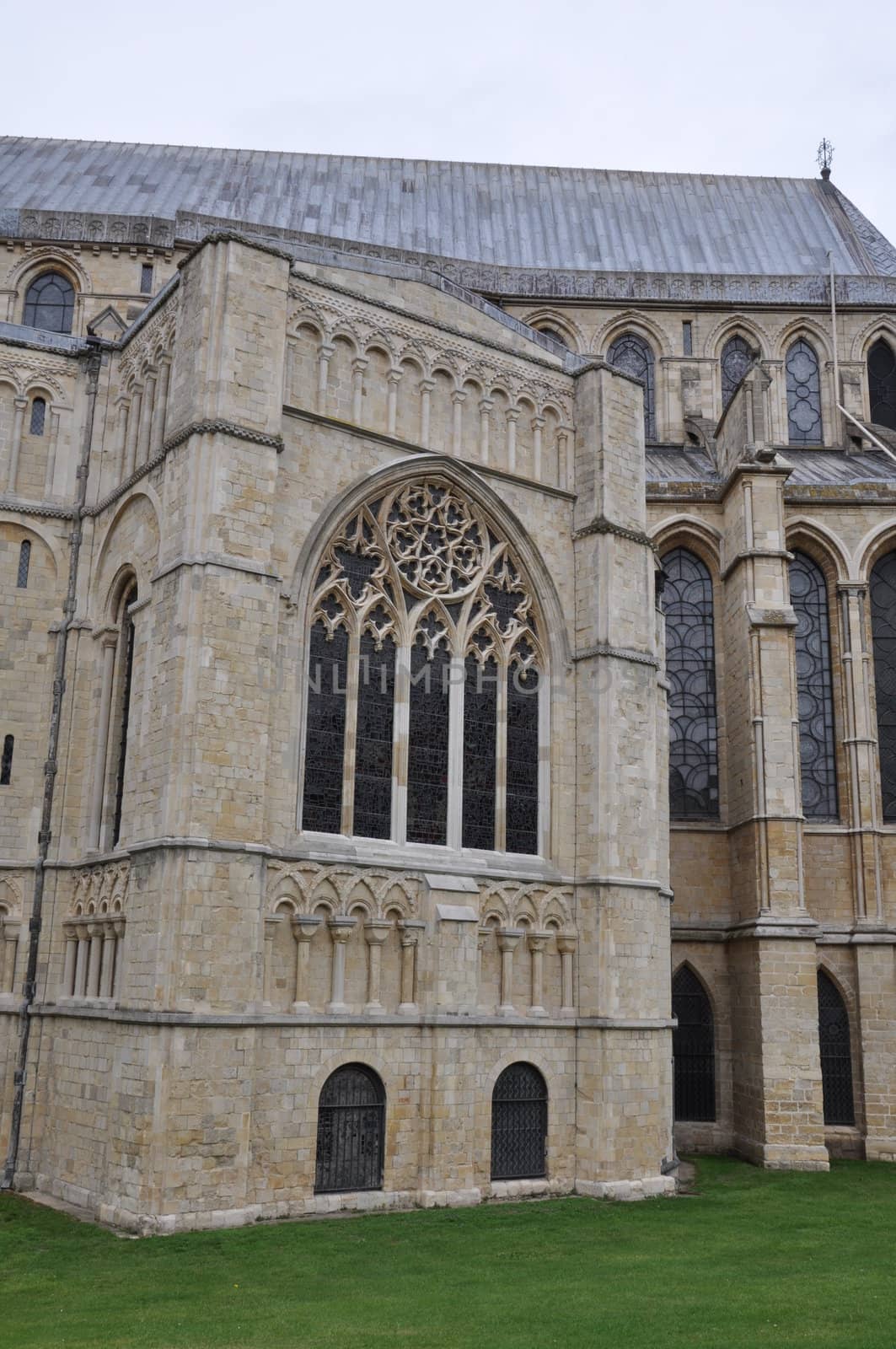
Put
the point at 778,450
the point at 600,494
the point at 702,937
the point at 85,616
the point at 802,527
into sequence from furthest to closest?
the point at 778,450
the point at 802,527
the point at 702,937
the point at 600,494
the point at 85,616

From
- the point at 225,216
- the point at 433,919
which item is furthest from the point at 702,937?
the point at 225,216

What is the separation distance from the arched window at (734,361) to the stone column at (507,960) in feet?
59.8

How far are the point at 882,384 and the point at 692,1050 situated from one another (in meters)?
17.7

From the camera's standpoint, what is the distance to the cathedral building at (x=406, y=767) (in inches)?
644

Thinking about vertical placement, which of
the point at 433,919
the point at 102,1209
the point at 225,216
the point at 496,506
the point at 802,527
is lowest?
the point at 102,1209

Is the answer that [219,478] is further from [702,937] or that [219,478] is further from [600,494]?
[702,937]

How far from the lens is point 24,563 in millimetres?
19750

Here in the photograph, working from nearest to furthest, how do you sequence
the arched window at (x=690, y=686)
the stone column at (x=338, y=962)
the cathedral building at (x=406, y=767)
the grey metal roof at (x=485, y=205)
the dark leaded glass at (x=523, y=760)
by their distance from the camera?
the cathedral building at (x=406, y=767)
the stone column at (x=338, y=962)
the dark leaded glass at (x=523, y=760)
the arched window at (x=690, y=686)
the grey metal roof at (x=485, y=205)

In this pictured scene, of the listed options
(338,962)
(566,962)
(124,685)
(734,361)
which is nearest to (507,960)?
(566,962)

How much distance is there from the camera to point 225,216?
31828mm

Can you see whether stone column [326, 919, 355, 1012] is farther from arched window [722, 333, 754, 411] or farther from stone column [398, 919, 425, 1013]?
arched window [722, 333, 754, 411]

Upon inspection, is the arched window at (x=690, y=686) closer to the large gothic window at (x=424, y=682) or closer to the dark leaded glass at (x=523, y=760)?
the dark leaded glass at (x=523, y=760)

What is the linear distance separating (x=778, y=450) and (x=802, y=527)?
4199mm

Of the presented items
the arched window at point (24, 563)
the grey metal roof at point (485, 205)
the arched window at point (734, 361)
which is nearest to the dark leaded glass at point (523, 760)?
the arched window at point (24, 563)
